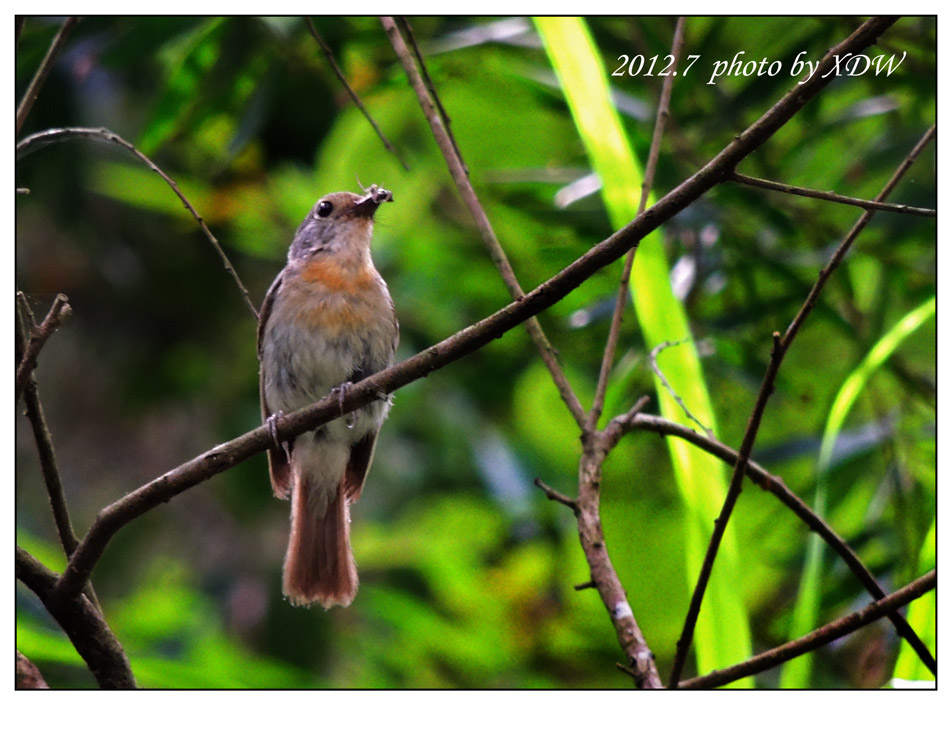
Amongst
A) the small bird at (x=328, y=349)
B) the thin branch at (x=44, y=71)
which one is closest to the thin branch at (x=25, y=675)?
the small bird at (x=328, y=349)

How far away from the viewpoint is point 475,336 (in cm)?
142

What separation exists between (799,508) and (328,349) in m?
1.19

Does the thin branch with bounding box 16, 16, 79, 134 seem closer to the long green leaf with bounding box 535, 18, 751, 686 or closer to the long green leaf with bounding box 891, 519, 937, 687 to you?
the long green leaf with bounding box 535, 18, 751, 686

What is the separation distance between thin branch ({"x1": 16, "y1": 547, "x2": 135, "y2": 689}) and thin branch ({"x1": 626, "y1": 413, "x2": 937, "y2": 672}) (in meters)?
0.91

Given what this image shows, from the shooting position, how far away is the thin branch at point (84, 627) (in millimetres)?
1588

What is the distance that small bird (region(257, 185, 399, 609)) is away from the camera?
7.53 feet

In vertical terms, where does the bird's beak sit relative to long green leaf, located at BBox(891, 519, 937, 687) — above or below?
above

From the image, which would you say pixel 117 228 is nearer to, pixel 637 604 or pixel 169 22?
pixel 169 22

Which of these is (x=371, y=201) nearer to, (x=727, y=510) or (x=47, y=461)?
(x=47, y=461)

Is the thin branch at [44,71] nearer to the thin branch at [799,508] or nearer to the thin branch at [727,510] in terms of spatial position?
the thin branch at [799,508]

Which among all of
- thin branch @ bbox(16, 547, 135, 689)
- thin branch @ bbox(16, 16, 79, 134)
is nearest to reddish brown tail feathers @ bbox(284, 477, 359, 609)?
thin branch @ bbox(16, 547, 135, 689)

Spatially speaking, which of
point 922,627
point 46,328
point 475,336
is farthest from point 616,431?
point 46,328
